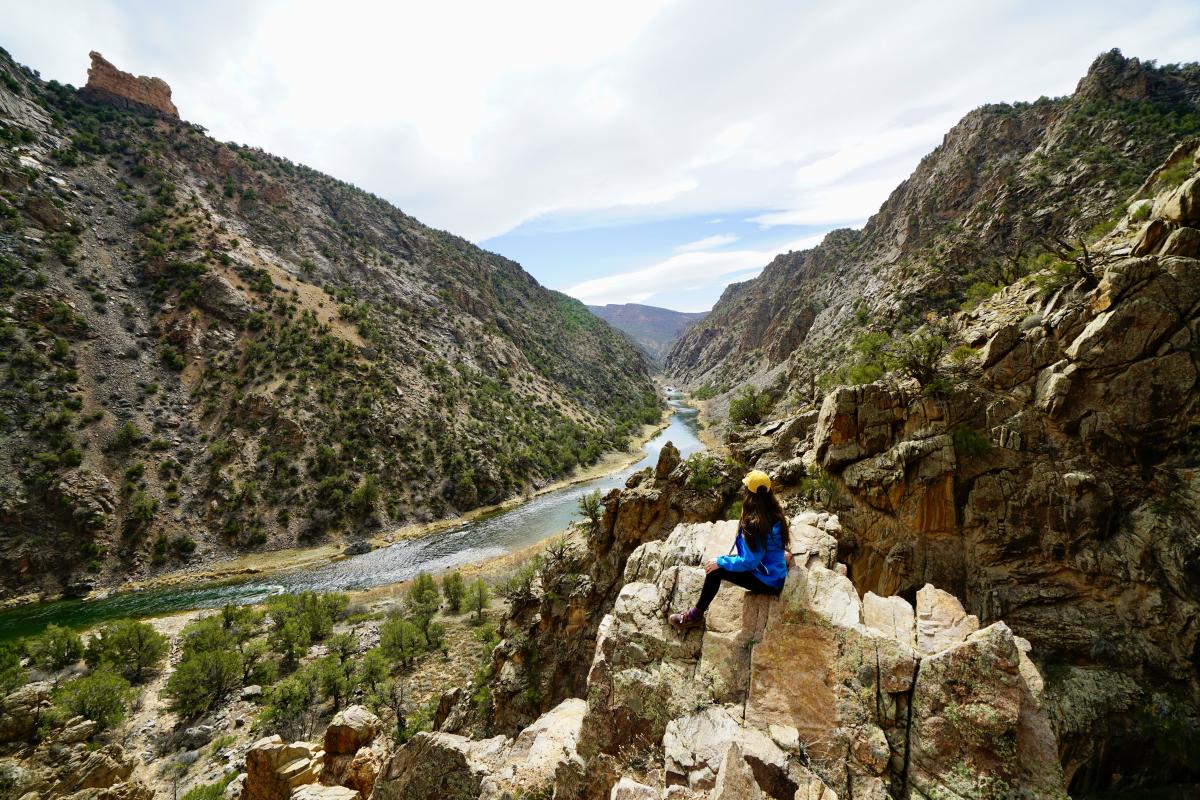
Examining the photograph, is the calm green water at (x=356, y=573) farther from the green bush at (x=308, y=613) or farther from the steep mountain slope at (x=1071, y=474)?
the steep mountain slope at (x=1071, y=474)

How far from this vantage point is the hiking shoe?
6406mm

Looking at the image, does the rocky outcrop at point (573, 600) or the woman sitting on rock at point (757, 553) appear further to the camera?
the rocky outcrop at point (573, 600)

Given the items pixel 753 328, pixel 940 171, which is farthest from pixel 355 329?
pixel 753 328

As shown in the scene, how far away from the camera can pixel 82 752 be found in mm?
14328

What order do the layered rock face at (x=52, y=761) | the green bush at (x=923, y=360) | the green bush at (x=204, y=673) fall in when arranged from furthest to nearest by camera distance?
1. the green bush at (x=204, y=673)
2. the green bush at (x=923, y=360)
3. the layered rock face at (x=52, y=761)

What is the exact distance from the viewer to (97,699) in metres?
19.3

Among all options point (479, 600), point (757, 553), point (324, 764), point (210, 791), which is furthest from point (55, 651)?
point (757, 553)

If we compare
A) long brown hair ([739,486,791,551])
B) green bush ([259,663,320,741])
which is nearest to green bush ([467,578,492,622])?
green bush ([259,663,320,741])

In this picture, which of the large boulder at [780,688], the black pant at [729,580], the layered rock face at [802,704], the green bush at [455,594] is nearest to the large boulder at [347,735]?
the layered rock face at [802,704]

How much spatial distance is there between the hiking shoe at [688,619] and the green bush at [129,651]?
33.0 meters

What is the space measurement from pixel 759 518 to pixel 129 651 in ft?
118

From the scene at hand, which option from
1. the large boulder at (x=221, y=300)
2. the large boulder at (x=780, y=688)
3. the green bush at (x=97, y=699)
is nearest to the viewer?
the large boulder at (x=780, y=688)

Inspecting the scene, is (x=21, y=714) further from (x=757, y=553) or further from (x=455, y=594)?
(x=757, y=553)

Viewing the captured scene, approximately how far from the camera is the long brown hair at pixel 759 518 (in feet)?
20.1
